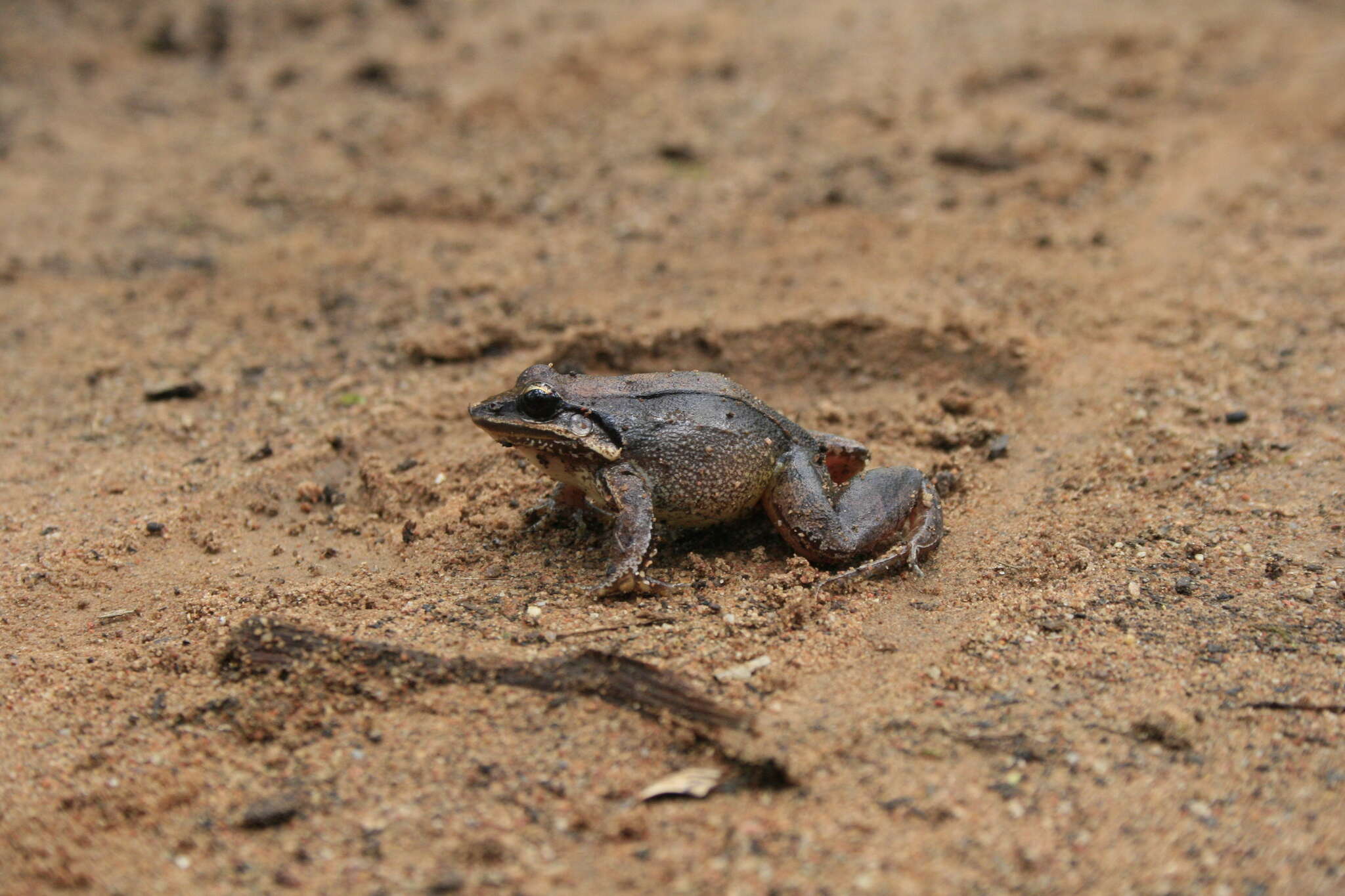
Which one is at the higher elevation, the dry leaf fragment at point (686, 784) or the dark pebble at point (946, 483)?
the dark pebble at point (946, 483)

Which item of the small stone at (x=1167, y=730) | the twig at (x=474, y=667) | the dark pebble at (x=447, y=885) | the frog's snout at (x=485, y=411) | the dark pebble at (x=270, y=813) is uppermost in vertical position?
the frog's snout at (x=485, y=411)

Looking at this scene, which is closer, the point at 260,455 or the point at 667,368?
the point at 260,455

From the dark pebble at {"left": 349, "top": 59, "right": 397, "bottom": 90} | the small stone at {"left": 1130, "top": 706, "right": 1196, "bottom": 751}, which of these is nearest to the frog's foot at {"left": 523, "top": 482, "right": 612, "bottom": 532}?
the small stone at {"left": 1130, "top": 706, "right": 1196, "bottom": 751}

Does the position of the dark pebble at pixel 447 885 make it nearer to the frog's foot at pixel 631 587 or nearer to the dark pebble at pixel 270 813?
the dark pebble at pixel 270 813

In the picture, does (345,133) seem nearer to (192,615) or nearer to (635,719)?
(192,615)

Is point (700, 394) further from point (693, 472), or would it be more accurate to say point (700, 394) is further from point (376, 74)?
point (376, 74)

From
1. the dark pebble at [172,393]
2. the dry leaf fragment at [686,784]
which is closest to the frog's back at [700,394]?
the dry leaf fragment at [686,784]

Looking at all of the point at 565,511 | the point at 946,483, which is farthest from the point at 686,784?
the point at 946,483

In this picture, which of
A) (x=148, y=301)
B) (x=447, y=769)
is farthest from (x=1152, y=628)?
(x=148, y=301)
